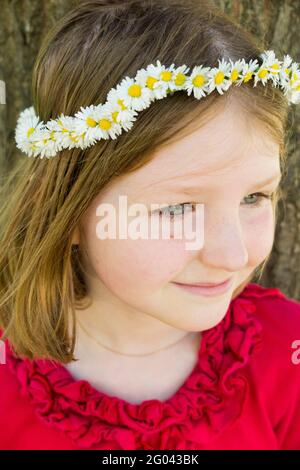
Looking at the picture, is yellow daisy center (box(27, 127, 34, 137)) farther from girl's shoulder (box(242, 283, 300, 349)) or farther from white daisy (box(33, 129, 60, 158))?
girl's shoulder (box(242, 283, 300, 349))

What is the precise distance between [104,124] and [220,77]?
271mm

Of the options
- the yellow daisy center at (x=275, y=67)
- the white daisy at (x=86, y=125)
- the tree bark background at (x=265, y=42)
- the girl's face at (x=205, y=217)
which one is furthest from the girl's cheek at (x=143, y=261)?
the tree bark background at (x=265, y=42)

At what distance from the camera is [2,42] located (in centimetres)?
194

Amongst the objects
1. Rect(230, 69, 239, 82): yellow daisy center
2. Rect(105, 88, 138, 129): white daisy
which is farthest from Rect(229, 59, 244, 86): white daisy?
Rect(105, 88, 138, 129): white daisy

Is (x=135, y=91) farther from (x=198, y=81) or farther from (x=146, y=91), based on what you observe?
(x=198, y=81)

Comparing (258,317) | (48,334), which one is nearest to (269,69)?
(258,317)

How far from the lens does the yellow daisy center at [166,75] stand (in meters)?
1.26

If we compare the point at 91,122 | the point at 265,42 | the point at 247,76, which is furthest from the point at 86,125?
the point at 265,42

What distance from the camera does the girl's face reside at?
1.28 m

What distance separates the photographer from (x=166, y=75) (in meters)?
1.26

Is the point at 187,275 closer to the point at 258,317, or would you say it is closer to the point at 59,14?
the point at 258,317

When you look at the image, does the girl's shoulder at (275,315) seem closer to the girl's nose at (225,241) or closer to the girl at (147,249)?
the girl at (147,249)

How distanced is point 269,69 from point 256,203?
0.31 metres
